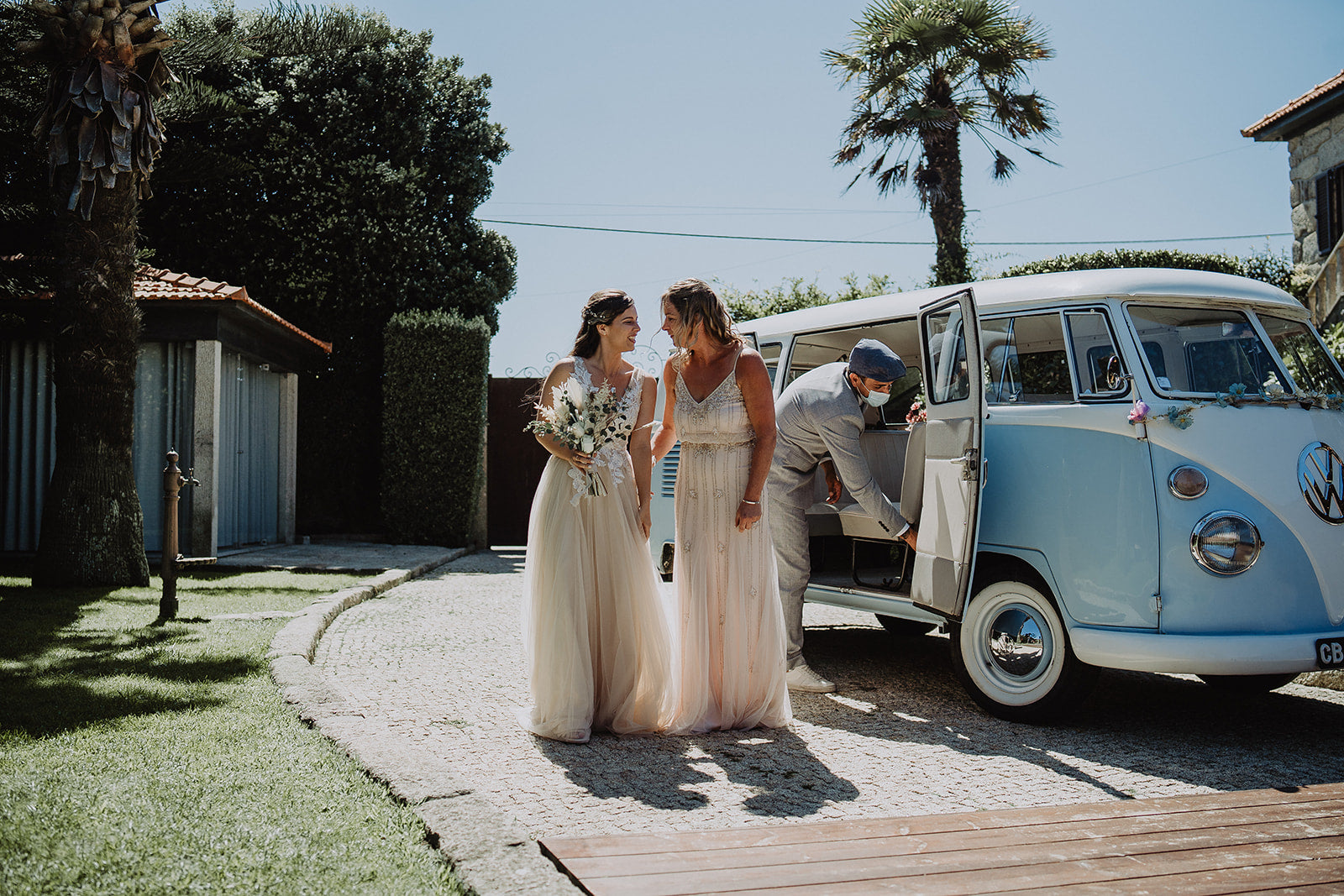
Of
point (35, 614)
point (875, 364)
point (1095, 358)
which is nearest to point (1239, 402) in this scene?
point (1095, 358)

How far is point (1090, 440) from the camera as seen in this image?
488 cm

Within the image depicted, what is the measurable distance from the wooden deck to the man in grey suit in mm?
2331

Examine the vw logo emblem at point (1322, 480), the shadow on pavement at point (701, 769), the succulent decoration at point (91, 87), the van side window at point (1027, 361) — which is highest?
the succulent decoration at point (91, 87)

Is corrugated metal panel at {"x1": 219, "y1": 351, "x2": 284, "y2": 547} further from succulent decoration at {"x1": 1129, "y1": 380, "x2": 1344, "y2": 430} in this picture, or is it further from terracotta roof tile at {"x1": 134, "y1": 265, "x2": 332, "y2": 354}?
succulent decoration at {"x1": 1129, "y1": 380, "x2": 1344, "y2": 430}

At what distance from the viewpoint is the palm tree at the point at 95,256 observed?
8.55 m

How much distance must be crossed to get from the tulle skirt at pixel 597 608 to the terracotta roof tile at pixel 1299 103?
1344cm

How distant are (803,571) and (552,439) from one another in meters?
1.87

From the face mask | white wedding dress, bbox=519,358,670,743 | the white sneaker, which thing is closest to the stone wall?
the face mask

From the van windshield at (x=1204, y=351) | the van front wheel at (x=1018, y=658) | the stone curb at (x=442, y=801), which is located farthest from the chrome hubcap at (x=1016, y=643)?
the stone curb at (x=442, y=801)

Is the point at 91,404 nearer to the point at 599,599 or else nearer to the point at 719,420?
the point at 599,599

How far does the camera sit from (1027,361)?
214 inches

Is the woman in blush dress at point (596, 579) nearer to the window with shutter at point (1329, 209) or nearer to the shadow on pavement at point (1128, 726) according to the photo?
the shadow on pavement at point (1128, 726)

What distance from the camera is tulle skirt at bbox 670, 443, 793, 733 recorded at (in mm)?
4922

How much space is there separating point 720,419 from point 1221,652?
2518mm
